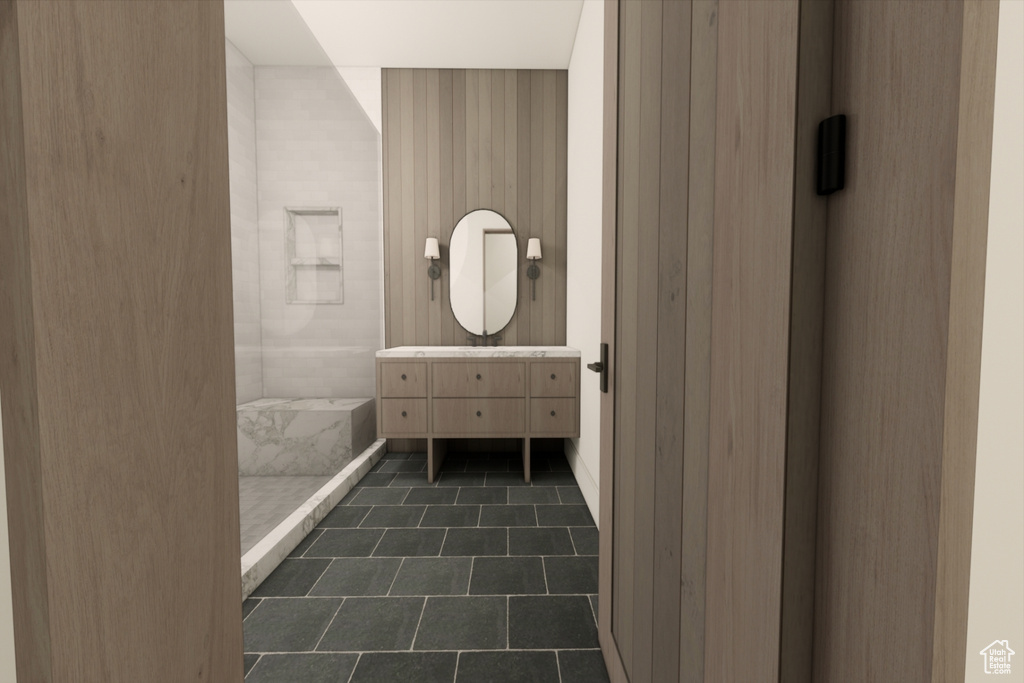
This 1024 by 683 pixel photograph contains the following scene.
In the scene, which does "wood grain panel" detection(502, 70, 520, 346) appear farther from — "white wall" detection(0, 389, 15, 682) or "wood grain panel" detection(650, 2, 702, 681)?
"white wall" detection(0, 389, 15, 682)

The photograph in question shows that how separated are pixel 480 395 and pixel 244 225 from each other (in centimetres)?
182

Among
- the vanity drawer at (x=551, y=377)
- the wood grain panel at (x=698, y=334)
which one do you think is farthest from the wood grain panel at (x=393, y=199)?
the wood grain panel at (x=698, y=334)

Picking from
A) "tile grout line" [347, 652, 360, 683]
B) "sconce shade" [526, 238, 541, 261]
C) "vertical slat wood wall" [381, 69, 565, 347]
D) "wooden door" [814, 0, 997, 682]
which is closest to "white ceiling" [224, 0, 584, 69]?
"vertical slat wood wall" [381, 69, 565, 347]

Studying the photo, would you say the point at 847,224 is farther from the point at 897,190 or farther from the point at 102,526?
the point at 102,526

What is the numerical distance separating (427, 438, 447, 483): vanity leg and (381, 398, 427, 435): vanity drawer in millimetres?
124

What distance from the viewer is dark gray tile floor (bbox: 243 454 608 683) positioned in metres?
1.43

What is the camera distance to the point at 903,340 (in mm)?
416

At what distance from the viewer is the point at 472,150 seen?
351 centimetres

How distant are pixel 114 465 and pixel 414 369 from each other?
2.39 m

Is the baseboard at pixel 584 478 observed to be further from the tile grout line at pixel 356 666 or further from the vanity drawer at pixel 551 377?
the tile grout line at pixel 356 666

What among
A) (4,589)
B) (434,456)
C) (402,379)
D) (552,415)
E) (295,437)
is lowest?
(434,456)

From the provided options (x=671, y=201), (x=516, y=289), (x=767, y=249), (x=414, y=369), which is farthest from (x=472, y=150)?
(x=767, y=249)

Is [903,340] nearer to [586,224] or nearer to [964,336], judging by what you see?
[964,336]

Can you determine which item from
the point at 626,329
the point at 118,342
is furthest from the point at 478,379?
the point at 118,342
